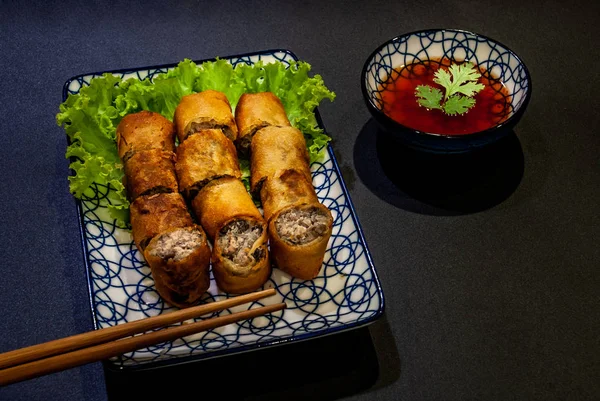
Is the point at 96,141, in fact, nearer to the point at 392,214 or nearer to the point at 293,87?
the point at 293,87

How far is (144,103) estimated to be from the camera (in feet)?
9.31

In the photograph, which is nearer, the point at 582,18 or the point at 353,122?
the point at 353,122

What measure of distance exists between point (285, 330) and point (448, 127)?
124cm

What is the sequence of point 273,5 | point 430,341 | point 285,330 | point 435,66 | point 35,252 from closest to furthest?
point 285,330 → point 430,341 → point 35,252 → point 435,66 → point 273,5

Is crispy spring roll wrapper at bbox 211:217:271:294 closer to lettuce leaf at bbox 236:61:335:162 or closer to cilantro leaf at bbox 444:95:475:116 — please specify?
lettuce leaf at bbox 236:61:335:162

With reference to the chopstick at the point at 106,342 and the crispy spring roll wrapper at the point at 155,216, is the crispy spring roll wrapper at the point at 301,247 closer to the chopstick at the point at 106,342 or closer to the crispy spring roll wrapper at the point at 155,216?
the chopstick at the point at 106,342

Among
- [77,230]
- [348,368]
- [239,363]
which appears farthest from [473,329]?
[77,230]

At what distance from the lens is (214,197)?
2.39 m

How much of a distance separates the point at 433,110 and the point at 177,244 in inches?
54.3

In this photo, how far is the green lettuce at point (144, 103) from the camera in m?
2.48

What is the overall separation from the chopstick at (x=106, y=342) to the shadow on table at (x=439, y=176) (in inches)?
38.8

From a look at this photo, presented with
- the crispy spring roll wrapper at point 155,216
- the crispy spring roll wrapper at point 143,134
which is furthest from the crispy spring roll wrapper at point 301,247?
the crispy spring roll wrapper at point 143,134

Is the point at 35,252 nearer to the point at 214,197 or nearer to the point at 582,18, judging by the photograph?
the point at 214,197

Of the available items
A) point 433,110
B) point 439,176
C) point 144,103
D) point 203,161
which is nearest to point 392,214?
point 439,176
